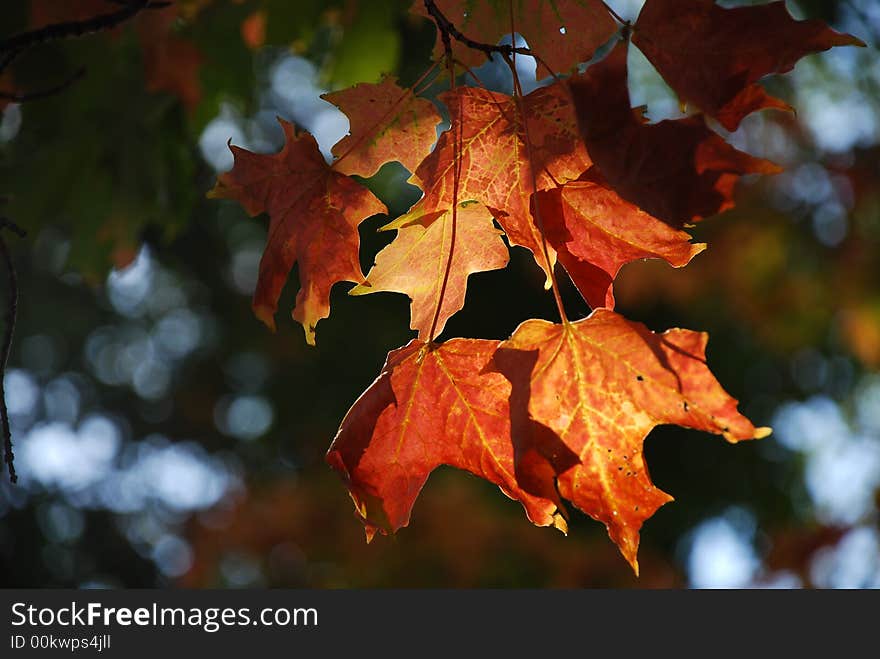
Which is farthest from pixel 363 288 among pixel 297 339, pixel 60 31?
pixel 297 339

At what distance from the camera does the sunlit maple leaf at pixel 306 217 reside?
0.92 m

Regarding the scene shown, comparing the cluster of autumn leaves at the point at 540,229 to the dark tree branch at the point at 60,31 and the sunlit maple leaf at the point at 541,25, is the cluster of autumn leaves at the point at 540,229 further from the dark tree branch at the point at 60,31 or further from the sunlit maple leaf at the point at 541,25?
the dark tree branch at the point at 60,31

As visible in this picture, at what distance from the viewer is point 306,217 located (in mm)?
938

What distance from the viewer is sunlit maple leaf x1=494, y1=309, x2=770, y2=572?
0.78 meters

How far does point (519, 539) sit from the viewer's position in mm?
4824

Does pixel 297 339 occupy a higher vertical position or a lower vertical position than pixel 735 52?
lower

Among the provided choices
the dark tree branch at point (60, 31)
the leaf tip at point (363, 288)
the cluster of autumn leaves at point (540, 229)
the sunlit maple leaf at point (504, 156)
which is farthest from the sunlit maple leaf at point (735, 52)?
the dark tree branch at point (60, 31)

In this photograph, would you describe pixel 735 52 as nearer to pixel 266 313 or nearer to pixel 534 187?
pixel 534 187

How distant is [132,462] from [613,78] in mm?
7125

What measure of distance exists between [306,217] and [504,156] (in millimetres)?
232

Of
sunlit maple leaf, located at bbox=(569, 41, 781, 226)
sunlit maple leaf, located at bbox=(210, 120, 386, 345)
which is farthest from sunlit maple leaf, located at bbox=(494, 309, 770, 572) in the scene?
sunlit maple leaf, located at bbox=(210, 120, 386, 345)

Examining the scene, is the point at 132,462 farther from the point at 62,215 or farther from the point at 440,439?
Answer: the point at 440,439

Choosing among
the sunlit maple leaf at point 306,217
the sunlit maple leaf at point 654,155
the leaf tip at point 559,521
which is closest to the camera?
the sunlit maple leaf at point 654,155

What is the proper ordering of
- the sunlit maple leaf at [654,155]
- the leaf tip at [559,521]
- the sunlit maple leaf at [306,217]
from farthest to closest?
the sunlit maple leaf at [306,217], the leaf tip at [559,521], the sunlit maple leaf at [654,155]
